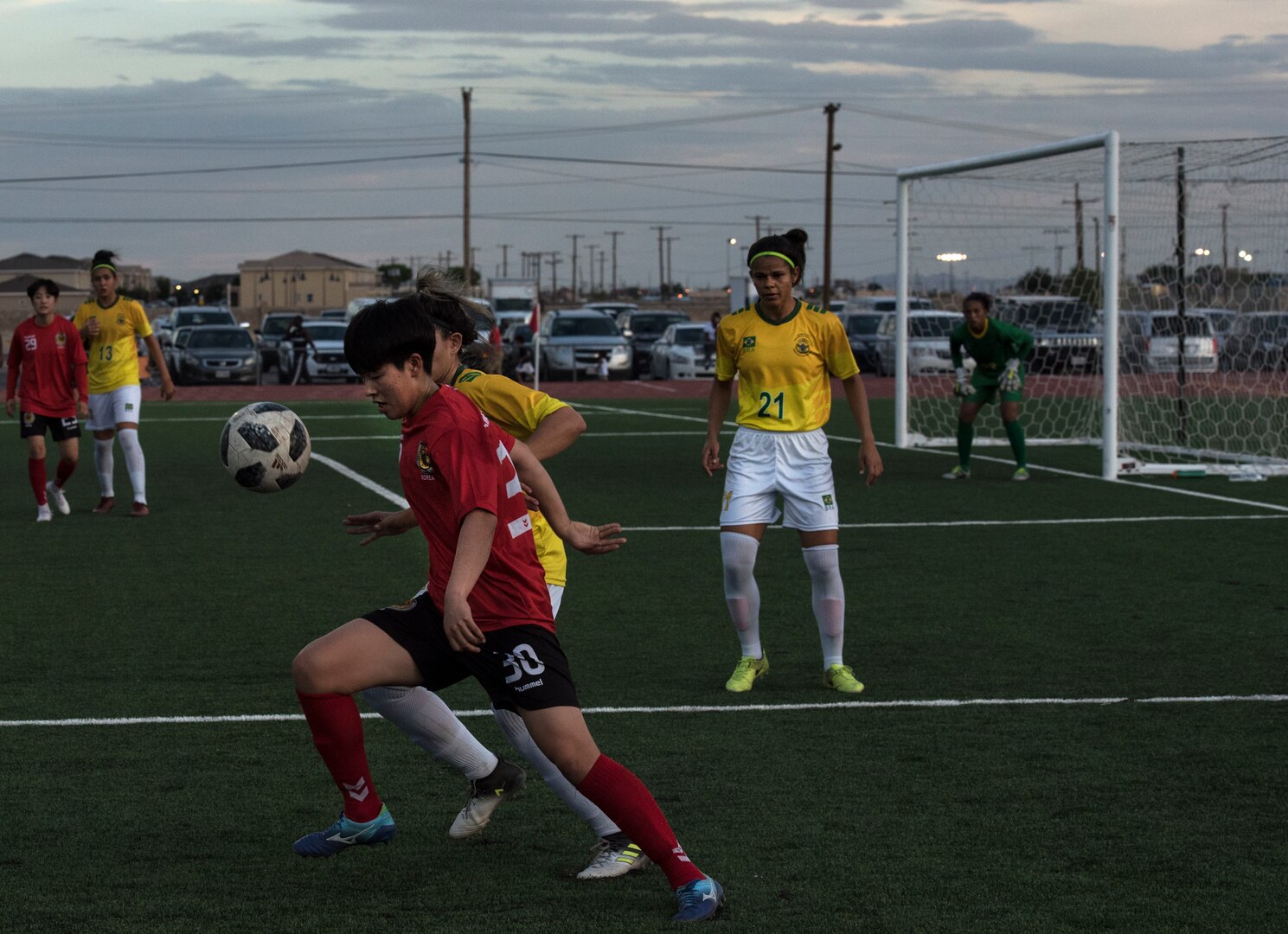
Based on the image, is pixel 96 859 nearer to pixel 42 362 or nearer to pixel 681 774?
pixel 681 774

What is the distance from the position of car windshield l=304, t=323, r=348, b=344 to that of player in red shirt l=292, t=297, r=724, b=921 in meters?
35.6

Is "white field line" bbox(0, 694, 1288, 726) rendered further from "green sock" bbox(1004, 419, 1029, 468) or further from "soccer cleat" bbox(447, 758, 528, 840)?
"green sock" bbox(1004, 419, 1029, 468)

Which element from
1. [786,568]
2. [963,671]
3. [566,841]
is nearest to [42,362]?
[786,568]

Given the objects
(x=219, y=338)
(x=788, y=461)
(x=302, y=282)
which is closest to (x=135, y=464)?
(x=788, y=461)

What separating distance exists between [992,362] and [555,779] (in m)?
12.5

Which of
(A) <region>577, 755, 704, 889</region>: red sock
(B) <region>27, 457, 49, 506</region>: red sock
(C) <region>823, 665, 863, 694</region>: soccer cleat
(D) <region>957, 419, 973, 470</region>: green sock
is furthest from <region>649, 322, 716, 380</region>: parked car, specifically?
(A) <region>577, 755, 704, 889</region>: red sock

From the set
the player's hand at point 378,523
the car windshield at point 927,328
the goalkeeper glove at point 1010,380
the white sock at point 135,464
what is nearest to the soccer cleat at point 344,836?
the player's hand at point 378,523

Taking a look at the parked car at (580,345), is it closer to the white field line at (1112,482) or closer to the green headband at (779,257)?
the white field line at (1112,482)

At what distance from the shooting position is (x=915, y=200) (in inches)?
824

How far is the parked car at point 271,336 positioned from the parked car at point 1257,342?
26996 mm

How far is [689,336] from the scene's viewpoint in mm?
42062

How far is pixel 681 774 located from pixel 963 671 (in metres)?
2.17

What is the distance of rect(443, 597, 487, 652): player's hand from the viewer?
4.05 m

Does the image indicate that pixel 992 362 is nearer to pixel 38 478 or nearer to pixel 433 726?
pixel 38 478
